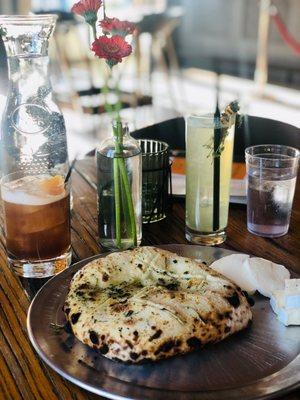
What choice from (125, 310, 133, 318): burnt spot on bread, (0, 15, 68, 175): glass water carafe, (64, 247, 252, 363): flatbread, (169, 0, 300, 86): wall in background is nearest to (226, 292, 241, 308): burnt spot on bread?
(64, 247, 252, 363): flatbread

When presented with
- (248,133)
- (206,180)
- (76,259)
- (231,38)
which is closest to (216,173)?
(206,180)

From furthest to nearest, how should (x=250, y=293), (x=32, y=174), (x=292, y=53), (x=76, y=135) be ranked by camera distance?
(x=292, y=53) → (x=76, y=135) → (x=32, y=174) → (x=250, y=293)

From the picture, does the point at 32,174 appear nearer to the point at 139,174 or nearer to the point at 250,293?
the point at 139,174

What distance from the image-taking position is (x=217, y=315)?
2.06 ft

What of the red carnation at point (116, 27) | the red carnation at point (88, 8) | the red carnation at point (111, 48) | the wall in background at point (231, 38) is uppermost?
the red carnation at point (88, 8)

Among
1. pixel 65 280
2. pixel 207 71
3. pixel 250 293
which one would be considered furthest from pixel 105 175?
pixel 207 71

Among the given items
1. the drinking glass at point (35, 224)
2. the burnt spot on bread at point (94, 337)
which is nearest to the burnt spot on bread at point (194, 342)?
the burnt spot on bread at point (94, 337)

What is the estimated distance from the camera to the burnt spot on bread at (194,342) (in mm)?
604

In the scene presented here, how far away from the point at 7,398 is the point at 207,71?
585cm

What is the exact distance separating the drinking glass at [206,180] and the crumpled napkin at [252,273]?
0.48ft

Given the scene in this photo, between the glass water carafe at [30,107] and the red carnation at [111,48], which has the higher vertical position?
the red carnation at [111,48]

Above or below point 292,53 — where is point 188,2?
above

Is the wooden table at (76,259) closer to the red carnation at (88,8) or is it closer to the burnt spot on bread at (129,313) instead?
the burnt spot on bread at (129,313)

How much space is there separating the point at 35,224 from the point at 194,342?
1.10ft
